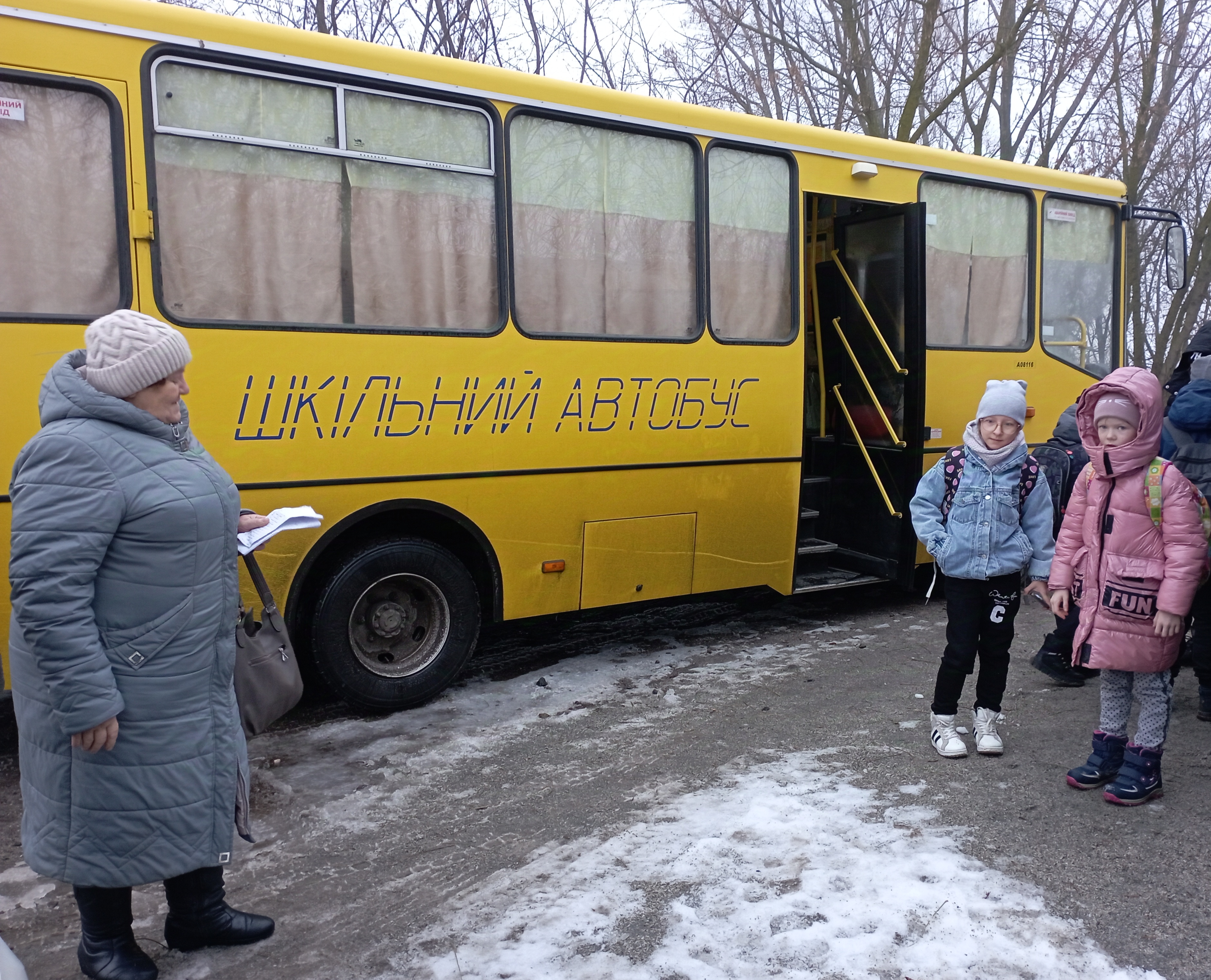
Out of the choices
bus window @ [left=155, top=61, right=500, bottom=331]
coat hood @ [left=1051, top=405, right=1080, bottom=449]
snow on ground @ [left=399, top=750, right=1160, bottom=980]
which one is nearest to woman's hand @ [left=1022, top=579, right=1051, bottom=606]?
snow on ground @ [left=399, top=750, right=1160, bottom=980]

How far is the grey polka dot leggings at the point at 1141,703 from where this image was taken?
365 centimetres

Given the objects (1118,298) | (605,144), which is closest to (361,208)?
(605,144)

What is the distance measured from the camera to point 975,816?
3.59 meters

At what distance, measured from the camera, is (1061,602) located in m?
3.81

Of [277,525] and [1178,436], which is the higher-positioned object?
[1178,436]

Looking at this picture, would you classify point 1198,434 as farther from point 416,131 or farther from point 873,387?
point 416,131

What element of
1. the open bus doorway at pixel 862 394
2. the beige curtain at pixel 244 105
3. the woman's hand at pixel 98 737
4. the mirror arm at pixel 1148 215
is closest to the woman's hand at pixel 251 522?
the woman's hand at pixel 98 737

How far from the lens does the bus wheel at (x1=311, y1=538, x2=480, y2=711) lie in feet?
15.1

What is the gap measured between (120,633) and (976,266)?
600 centimetres

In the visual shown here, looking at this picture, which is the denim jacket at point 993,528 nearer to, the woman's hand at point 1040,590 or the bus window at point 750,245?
the woman's hand at point 1040,590

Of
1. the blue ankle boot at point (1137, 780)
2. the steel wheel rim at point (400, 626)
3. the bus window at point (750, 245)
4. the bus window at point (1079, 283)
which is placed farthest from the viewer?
the bus window at point (1079, 283)

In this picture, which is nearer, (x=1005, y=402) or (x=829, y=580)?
(x=1005, y=402)

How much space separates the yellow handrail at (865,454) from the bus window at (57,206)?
441 centimetres

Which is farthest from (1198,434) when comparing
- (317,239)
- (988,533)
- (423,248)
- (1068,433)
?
(317,239)
